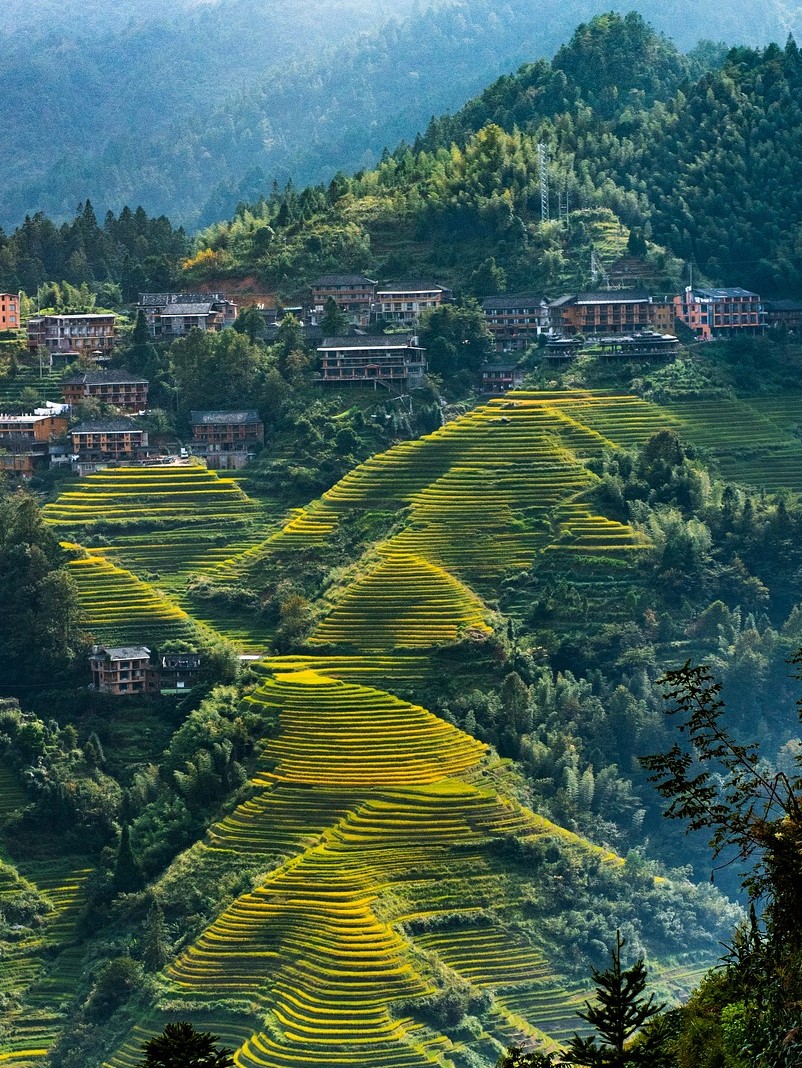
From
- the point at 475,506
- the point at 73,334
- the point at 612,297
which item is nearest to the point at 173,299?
the point at 73,334

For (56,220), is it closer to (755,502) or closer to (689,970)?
(755,502)

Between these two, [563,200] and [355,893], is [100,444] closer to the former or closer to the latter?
[563,200]

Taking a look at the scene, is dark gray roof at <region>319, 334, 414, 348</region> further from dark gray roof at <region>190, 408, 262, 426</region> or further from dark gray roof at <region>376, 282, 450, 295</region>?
dark gray roof at <region>376, 282, 450, 295</region>

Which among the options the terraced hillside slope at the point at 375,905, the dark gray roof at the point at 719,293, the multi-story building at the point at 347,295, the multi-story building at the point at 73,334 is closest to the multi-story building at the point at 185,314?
the multi-story building at the point at 73,334

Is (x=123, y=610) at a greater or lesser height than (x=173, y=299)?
lesser

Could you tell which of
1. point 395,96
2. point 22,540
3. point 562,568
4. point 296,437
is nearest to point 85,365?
point 296,437
